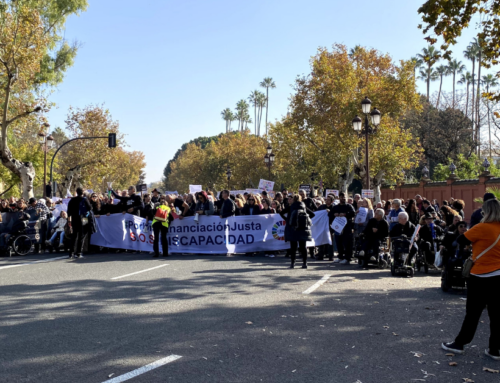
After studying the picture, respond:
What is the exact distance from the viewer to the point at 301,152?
46.6m

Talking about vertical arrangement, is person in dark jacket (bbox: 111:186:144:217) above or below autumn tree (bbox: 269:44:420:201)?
below

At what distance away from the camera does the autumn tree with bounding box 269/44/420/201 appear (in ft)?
111

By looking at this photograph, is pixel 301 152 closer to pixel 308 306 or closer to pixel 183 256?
pixel 183 256

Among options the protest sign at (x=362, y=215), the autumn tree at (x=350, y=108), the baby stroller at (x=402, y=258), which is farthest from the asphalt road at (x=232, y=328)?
the autumn tree at (x=350, y=108)

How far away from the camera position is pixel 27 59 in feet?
79.6

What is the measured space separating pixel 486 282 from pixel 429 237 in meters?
6.84

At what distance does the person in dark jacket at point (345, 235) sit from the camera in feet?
43.8

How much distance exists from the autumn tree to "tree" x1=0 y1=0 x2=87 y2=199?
16.7 metres

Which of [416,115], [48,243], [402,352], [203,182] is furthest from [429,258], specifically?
[203,182]

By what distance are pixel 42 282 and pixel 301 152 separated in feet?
125

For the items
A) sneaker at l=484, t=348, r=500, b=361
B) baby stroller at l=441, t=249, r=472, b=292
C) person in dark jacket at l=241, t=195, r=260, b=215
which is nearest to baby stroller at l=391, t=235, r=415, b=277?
baby stroller at l=441, t=249, r=472, b=292

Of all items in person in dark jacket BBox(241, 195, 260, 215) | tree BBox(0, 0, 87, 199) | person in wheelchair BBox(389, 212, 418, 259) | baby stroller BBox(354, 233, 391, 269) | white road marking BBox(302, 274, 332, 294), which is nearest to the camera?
white road marking BBox(302, 274, 332, 294)

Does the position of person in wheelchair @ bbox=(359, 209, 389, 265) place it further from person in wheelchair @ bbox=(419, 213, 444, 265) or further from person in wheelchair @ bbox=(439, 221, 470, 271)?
person in wheelchair @ bbox=(439, 221, 470, 271)

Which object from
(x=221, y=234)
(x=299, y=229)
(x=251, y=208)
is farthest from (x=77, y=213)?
Answer: (x=299, y=229)
